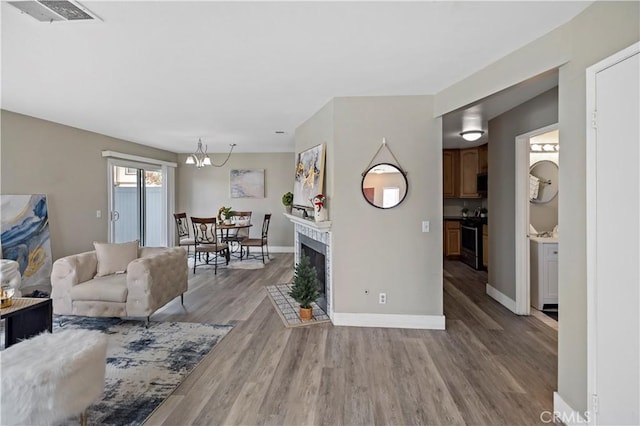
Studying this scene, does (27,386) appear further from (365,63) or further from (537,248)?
(537,248)

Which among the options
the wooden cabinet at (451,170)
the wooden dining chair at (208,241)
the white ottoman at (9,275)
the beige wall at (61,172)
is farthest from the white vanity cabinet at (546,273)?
the beige wall at (61,172)

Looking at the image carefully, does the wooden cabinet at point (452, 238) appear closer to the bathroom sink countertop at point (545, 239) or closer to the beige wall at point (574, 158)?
the bathroom sink countertop at point (545, 239)

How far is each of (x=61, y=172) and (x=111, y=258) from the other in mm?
1991

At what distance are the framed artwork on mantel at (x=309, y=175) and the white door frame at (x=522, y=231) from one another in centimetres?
238

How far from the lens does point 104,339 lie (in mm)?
1966

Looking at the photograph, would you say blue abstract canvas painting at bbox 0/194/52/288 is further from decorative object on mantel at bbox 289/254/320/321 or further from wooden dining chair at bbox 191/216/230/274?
decorative object on mantel at bbox 289/254/320/321

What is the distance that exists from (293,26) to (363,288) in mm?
2631

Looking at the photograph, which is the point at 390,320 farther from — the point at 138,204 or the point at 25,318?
the point at 138,204

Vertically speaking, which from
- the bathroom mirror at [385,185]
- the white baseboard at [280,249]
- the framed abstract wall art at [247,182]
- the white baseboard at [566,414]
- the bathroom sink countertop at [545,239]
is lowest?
the white baseboard at [566,414]

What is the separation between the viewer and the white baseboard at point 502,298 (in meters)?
4.03

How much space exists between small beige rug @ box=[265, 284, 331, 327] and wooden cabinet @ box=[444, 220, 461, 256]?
4.13 meters

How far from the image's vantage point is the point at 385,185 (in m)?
3.54

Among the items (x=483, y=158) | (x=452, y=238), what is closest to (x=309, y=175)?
(x=483, y=158)

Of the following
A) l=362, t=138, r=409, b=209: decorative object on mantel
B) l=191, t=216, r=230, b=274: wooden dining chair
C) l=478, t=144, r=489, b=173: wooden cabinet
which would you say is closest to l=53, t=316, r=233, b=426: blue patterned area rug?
l=362, t=138, r=409, b=209: decorative object on mantel
